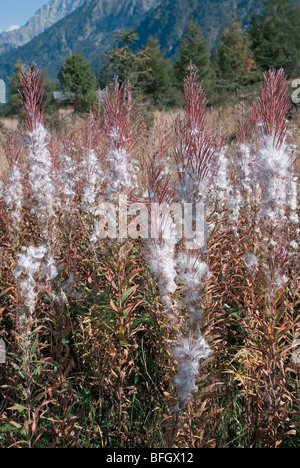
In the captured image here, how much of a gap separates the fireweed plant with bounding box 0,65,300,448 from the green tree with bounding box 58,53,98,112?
64.8 feet

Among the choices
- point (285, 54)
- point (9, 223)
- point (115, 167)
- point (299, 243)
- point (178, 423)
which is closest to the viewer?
point (178, 423)

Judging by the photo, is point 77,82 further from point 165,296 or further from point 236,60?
point 165,296

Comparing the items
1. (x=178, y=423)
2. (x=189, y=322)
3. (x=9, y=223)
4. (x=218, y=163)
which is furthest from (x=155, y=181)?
(x=9, y=223)

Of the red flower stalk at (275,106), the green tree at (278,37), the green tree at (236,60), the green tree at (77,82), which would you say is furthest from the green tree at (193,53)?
the red flower stalk at (275,106)

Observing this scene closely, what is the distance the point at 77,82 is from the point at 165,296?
74.0 ft

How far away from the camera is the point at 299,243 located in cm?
266

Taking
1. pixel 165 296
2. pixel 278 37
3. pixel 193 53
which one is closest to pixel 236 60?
pixel 193 53

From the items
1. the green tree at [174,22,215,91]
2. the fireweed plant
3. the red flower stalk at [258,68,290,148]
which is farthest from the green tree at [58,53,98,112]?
the red flower stalk at [258,68,290,148]

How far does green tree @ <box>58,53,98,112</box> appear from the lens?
21.1 metres

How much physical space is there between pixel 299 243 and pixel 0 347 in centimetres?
217

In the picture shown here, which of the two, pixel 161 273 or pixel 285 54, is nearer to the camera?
pixel 161 273

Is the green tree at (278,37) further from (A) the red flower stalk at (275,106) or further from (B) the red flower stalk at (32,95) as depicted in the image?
(A) the red flower stalk at (275,106)

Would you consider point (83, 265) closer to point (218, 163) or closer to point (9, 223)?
point (9, 223)

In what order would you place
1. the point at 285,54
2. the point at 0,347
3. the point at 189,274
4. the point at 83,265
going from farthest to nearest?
the point at 285,54 → the point at 83,265 → the point at 0,347 → the point at 189,274
